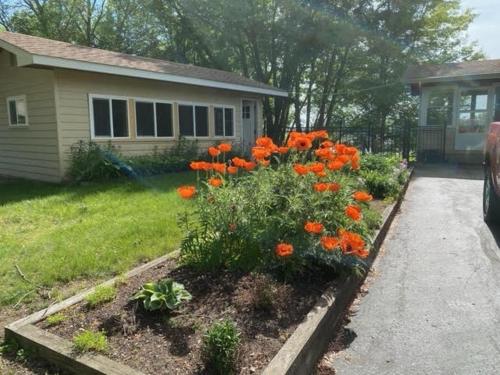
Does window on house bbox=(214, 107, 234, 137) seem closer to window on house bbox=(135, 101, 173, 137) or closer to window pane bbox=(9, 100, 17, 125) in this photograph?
window on house bbox=(135, 101, 173, 137)

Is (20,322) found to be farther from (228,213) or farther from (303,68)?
(303,68)

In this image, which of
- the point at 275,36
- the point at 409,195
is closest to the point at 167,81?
the point at 409,195

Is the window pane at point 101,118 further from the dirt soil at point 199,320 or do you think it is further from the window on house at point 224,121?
the dirt soil at point 199,320

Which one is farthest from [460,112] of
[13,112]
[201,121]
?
[13,112]

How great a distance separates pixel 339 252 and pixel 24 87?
9.81 m

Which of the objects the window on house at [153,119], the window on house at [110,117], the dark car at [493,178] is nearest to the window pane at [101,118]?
the window on house at [110,117]

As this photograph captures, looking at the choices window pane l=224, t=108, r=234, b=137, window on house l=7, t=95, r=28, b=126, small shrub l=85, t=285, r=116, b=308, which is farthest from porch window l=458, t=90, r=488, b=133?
small shrub l=85, t=285, r=116, b=308

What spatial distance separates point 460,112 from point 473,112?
0.43m

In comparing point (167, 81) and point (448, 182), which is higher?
point (167, 81)

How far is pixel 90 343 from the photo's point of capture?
7.80 ft

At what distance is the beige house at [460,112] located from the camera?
14.0 meters

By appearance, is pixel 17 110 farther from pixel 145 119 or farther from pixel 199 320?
pixel 199 320

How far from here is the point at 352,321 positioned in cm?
316

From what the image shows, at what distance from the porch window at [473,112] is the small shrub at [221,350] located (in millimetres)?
14511
